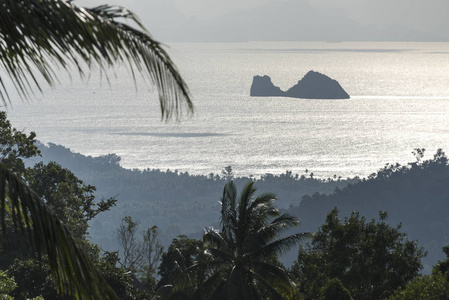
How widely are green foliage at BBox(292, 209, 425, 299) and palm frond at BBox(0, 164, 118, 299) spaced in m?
27.9

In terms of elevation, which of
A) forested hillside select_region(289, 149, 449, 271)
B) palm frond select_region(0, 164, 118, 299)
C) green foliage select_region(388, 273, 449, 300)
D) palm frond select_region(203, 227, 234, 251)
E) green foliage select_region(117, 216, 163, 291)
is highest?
palm frond select_region(0, 164, 118, 299)

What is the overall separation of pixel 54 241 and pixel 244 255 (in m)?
17.8

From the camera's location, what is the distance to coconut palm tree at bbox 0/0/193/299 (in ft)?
10.3

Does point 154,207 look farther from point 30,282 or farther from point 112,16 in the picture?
point 112,16

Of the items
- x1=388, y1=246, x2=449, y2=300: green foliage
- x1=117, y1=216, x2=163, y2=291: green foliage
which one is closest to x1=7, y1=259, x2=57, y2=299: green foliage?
x1=117, y1=216, x2=163, y2=291: green foliage

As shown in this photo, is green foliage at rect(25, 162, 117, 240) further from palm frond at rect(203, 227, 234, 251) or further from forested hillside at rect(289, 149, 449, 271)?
forested hillside at rect(289, 149, 449, 271)

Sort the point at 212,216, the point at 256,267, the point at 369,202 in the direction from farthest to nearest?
the point at 212,216 < the point at 369,202 < the point at 256,267

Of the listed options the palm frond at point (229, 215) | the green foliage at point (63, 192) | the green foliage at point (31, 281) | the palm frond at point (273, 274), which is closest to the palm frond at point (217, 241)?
the palm frond at point (229, 215)

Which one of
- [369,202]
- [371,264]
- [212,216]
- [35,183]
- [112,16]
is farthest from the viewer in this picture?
[212,216]

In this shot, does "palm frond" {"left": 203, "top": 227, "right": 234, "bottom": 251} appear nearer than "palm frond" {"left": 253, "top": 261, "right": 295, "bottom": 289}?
No

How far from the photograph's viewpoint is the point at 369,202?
164 m

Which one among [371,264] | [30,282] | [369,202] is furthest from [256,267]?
[369,202]

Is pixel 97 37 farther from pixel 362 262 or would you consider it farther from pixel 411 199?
pixel 411 199

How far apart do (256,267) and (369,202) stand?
148m
